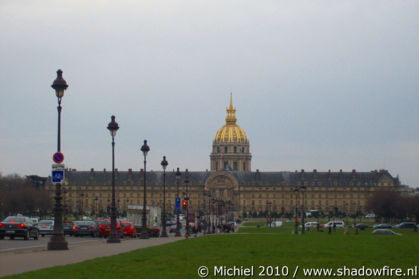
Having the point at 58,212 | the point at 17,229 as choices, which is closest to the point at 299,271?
the point at 58,212

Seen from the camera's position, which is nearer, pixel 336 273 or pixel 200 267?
pixel 336 273

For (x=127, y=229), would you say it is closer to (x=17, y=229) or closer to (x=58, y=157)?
(x=17, y=229)

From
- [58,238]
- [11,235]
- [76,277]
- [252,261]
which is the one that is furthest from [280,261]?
[11,235]

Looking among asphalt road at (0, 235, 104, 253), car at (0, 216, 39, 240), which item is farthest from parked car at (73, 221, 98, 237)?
asphalt road at (0, 235, 104, 253)

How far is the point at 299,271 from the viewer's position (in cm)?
1725

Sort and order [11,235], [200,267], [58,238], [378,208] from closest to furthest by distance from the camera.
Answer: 1. [200,267]
2. [58,238]
3. [11,235]
4. [378,208]

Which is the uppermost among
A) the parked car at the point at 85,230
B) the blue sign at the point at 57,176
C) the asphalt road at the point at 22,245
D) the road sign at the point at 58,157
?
the road sign at the point at 58,157

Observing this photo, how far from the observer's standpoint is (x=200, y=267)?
A: 719 inches

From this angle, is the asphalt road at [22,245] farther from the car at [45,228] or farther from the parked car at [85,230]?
the car at [45,228]

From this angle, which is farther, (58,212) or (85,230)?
(85,230)

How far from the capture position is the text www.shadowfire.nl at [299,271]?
16438 mm

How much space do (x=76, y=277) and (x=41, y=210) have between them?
130 metres

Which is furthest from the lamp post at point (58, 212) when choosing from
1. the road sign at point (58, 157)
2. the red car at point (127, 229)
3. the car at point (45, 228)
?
the car at point (45, 228)

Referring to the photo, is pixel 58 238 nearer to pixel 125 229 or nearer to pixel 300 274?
pixel 300 274
